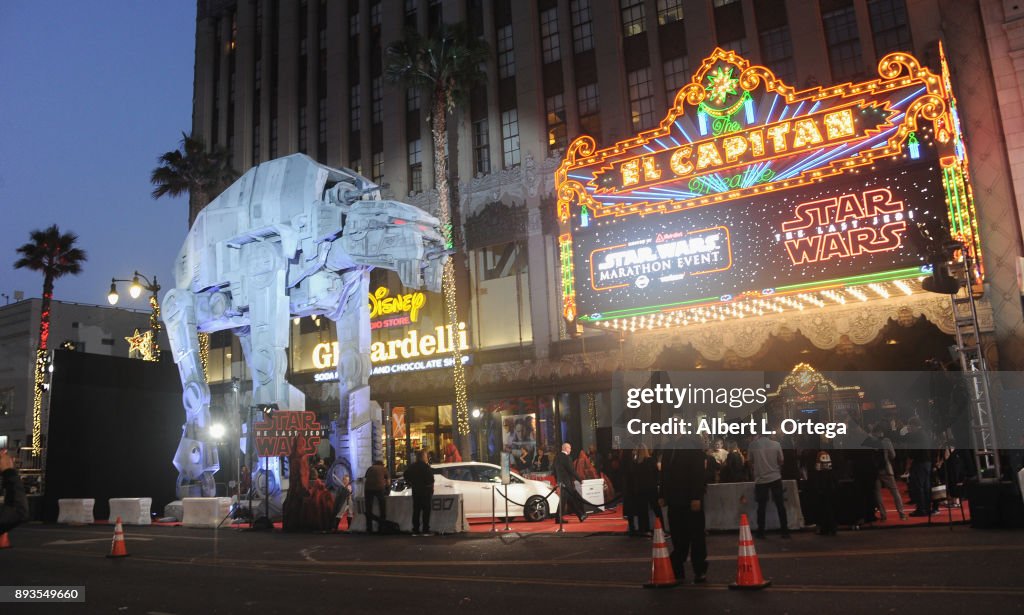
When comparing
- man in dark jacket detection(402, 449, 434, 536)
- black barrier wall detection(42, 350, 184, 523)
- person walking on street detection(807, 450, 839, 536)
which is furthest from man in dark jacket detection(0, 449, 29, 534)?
black barrier wall detection(42, 350, 184, 523)

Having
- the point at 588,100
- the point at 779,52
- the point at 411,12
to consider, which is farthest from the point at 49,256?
the point at 779,52

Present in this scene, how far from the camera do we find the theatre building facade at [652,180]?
20.0 m

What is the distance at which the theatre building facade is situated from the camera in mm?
20031

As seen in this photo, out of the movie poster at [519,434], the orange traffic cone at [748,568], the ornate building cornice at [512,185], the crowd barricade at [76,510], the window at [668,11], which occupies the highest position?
the window at [668,11]

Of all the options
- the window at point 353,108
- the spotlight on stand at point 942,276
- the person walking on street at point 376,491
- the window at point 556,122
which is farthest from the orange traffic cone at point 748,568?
the window at point 353,108

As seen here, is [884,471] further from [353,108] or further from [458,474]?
[353,108]

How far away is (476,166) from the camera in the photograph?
32938 mm

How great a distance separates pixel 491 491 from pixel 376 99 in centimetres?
2419

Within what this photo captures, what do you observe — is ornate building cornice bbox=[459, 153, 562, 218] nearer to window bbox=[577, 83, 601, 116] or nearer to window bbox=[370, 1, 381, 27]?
window bbox=[577, 83, 601, 116]

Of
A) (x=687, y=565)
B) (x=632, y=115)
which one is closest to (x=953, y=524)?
(x=687, y=565)

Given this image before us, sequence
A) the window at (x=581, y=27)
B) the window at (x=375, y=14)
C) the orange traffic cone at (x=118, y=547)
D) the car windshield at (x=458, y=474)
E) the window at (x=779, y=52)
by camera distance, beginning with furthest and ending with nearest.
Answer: the window at (x=375, y=14) < the window at (x=581, y=27) < the window at (x=779, y=52) < the car windshield at (x=458, y=474) < the orange traffic cone at (x=118, y=547)

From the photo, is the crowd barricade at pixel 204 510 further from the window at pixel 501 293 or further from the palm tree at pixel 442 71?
the window at pixel 501 293

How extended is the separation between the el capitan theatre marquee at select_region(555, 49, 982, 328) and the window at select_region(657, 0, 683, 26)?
27.1 ft

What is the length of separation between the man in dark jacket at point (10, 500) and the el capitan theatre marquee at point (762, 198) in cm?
1689
